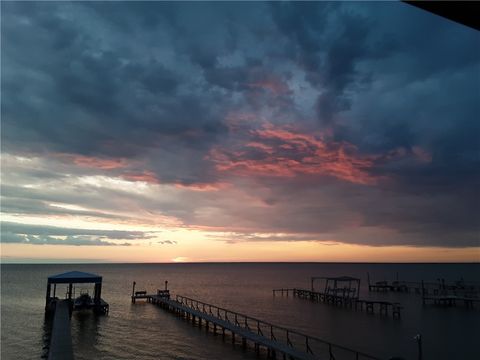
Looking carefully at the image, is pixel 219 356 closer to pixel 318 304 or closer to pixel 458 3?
pixel 458 3

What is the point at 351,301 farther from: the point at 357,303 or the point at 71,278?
the point at 71,278

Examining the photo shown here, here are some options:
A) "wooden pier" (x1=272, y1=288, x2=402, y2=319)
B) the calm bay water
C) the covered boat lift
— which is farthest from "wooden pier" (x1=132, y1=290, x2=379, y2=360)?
"wooden pier" (x1=272, y1=288, x2=402, y2=319)

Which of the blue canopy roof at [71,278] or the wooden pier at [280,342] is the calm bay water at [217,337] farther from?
the blue canopy roof at [71,278]

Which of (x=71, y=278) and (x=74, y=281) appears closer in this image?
(x=71, y=278)

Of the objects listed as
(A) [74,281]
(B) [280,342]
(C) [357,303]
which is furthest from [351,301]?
(A) [74,281]

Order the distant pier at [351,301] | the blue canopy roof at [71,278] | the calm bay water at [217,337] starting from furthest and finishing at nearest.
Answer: the distant pier at [351,301] → the blue canopy roof at [71,278] → the calm bay water at [217,337]

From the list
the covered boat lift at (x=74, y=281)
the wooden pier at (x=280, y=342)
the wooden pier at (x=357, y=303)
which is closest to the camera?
the wooden pier at (x=280, y=342)

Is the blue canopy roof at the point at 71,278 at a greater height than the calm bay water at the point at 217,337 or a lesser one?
greater

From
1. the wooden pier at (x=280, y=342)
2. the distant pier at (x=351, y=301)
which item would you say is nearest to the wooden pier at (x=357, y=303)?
the distant pier at (x=351, y=301)

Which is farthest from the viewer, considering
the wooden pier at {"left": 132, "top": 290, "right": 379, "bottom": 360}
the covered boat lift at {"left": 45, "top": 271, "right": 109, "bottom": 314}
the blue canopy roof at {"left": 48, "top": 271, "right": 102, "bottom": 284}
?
the covered boat lift at {"left": 45, "top": 271, "right": 109, "bottom": 314}

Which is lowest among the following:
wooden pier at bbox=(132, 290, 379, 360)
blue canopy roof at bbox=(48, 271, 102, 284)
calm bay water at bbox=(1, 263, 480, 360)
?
calm bay water at bbox=(1, 263, 480, 360)

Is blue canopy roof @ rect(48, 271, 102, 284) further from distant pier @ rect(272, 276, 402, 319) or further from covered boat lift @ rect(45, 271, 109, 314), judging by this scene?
distant pier @ rect(272, 276, 402, 319)

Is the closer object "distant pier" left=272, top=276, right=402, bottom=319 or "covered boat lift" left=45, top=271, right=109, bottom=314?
"covered boat lift" left=45, top=271, right=109, bottom=314

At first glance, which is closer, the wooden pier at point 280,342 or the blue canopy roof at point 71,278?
the wooden pier at point 280,342
